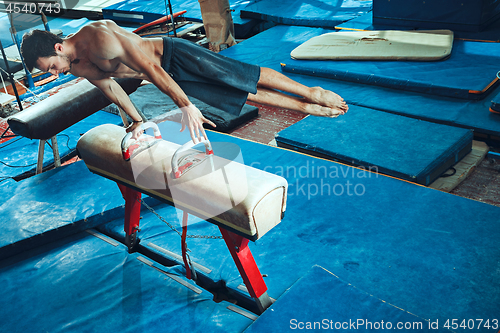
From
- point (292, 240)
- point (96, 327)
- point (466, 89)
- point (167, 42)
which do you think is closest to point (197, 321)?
point (96, 327)

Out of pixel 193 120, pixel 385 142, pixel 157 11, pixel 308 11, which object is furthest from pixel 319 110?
pixel 157 11


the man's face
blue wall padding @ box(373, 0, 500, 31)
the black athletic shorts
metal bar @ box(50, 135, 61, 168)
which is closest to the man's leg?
the black athletic shorts

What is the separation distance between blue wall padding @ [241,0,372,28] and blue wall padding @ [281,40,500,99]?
1894mm

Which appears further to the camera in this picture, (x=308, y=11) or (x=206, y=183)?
(x=308, y=11)

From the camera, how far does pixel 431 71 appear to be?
4.33 m

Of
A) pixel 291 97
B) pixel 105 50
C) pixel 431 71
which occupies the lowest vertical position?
pixel 431 71

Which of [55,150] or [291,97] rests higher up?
[291,97]

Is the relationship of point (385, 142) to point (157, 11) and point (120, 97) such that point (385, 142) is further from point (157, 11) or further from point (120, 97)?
point (157, 11)

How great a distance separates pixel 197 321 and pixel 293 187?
1.33 meters

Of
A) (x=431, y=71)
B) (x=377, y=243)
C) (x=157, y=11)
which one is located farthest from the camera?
(x=157, y=11)

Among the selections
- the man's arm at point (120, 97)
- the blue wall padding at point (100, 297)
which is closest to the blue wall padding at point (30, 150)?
the blue wall padding at point (100, 297)

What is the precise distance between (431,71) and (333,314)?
11.3 feet

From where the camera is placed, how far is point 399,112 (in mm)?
3916

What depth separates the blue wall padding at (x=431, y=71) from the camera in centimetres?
400
